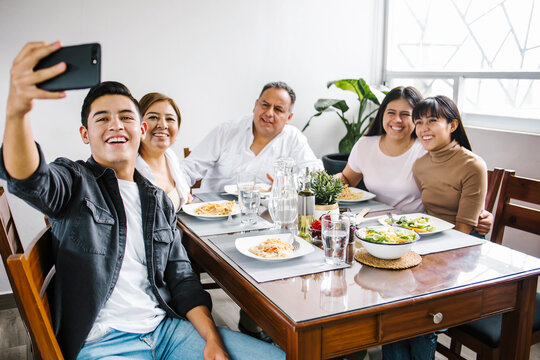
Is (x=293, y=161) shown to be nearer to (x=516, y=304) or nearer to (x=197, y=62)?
(x=197, y=62)

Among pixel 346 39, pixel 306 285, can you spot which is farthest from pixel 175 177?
pixel 346 39

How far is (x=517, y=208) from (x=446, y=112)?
1.64 ft

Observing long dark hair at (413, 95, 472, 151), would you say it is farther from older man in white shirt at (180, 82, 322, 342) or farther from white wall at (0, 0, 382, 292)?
white wall at (0, 0, 382, 292)

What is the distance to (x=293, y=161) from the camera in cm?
270

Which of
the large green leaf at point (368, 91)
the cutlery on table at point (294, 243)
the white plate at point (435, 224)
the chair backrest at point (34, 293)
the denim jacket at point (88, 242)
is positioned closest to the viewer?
the chair backrest at point (34, 293)

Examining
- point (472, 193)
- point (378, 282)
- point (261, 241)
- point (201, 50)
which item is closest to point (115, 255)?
point (261, 241)

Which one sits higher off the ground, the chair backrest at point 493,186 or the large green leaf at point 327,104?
the large green leaf at point 327,104

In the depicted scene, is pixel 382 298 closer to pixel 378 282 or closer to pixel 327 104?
pixel 378 282

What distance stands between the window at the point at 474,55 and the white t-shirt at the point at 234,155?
1.27 metres

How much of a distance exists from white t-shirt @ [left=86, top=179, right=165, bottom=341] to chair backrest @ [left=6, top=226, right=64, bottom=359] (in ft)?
0.48

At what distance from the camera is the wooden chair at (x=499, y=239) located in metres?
1.66

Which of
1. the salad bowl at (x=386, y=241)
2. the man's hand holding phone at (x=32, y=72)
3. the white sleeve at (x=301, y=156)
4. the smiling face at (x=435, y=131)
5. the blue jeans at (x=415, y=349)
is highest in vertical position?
the man's hand holding phone at (x=32, y=72)

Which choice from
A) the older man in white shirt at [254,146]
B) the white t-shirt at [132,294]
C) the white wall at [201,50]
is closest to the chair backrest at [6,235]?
the white t-shirt at [132,294]

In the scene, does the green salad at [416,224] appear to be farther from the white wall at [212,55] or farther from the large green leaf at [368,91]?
the large green leaf at [368,91]
